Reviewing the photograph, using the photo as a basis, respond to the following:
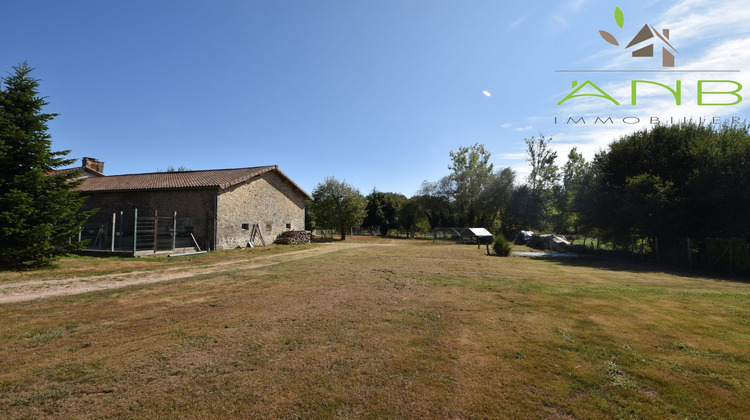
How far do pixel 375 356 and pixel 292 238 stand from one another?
23.5m

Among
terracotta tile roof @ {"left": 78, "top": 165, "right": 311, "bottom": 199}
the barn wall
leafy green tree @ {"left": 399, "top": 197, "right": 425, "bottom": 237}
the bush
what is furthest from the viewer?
leafy green tree @ {"left": 399, "top": 197, "right": 425, "bottom": 237}

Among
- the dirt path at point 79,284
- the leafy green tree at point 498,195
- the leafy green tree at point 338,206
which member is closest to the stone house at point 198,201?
the dirt path at point 79,284

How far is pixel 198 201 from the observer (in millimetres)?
19844

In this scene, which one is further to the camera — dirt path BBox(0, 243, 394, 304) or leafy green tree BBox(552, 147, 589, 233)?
leafy green tree BBox(552, 147, 589, 233)

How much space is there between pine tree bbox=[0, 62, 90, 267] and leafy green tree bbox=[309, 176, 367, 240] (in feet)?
82.7

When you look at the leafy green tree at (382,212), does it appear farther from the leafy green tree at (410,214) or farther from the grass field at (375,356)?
the grass field at (375,356)

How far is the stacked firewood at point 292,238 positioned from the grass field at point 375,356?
61.3 ft

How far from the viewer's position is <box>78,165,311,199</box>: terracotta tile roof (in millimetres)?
20016

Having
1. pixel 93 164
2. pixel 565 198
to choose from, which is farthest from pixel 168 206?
pixel 565 198

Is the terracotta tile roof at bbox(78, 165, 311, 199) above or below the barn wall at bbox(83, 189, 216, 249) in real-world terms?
above

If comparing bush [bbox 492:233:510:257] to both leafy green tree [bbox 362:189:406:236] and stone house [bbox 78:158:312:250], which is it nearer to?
stone house [bbox 78:158:312:250]

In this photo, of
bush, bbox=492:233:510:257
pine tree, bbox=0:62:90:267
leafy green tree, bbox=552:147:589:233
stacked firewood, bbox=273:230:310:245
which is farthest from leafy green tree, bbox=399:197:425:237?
pine tree, bbox=0:62:90:267

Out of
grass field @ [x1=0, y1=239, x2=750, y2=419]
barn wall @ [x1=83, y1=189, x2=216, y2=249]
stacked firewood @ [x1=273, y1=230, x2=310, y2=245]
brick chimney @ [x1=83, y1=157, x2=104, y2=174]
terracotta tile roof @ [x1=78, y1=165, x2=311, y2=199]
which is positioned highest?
brick chimney @ [x1=83, y1=157, x2=104, y2=174]

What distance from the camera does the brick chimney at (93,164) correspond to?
29536 millimetres
